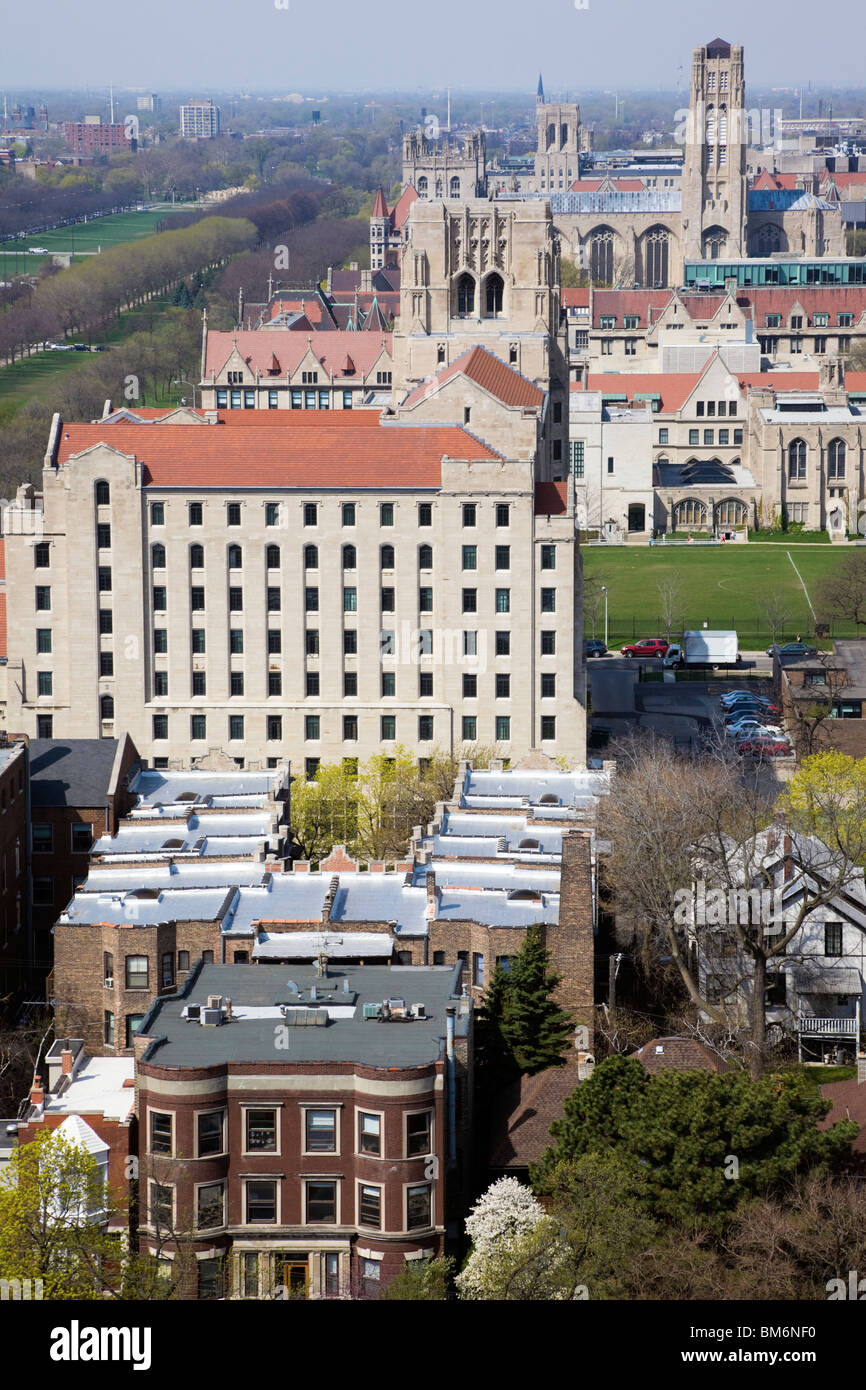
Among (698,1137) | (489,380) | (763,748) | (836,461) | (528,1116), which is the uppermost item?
(489,380)

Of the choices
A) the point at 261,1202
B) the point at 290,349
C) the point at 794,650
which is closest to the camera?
the point at 261,1202

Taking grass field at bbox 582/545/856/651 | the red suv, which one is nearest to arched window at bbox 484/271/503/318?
the red suv

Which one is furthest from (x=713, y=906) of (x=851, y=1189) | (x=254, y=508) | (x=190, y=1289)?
(x=254, y=508)

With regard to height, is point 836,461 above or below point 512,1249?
below

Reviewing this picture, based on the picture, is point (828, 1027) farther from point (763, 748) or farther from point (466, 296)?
point (466, 296)

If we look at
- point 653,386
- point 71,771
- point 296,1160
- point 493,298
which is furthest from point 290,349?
point 296,1160

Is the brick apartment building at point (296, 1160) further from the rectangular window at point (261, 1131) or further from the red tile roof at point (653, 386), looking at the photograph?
the red tile roof at point (653, 386)

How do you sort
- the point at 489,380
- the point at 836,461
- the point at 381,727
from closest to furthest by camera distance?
1. the point at 381,727
2. the point at 489,380
3. the point at 836,461
